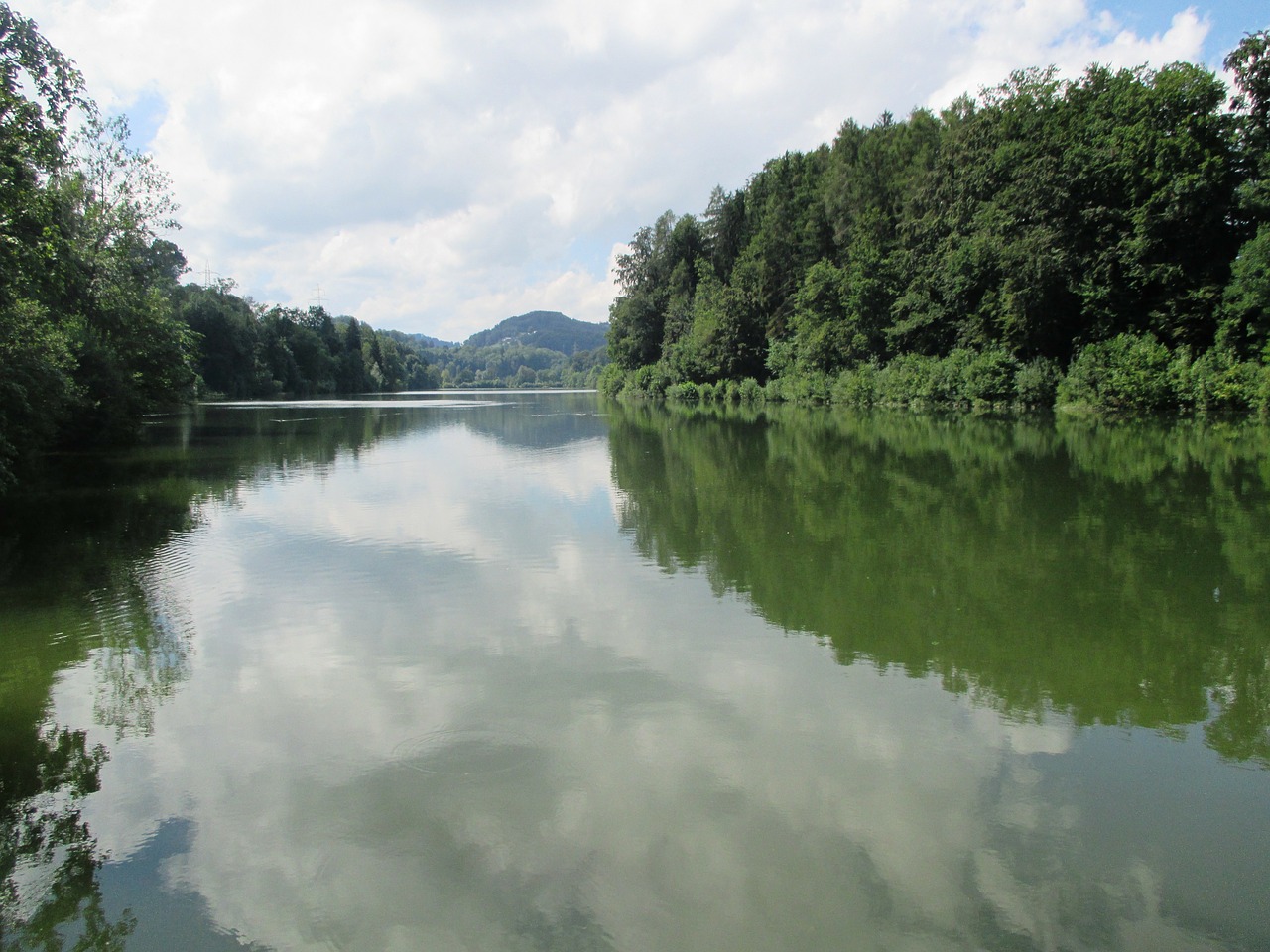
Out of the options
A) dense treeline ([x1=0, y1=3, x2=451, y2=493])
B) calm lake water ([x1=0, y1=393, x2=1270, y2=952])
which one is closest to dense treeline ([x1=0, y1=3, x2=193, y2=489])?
dense treeline ([x1=0, y1=3, x2=451, y2=493])

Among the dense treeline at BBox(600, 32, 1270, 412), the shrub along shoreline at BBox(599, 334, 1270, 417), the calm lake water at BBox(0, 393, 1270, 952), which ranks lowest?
the calm lake water at BBox(0, 393, 1270, 952)

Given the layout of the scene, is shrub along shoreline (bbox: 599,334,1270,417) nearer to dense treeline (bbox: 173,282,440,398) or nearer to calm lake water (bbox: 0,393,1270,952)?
calm lake water (bbox: 0,393,1270,952)

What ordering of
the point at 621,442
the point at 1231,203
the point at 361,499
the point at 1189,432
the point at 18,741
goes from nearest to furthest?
the point at 18,741 < the point at 361,499 < the point at 1189,432 < the point at 621,442 < the point at 1231,203

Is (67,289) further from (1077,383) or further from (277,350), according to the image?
(277,350)

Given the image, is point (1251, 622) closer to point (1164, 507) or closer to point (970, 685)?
point (970, 685)

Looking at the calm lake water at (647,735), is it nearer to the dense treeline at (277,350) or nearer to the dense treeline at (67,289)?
the dense treeline at (67,289)

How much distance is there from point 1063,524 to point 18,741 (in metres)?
10.9

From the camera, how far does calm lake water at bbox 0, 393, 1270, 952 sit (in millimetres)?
3385

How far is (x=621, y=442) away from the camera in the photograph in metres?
26.0

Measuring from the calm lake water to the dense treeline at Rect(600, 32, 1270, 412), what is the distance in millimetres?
24054

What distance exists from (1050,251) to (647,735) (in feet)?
117

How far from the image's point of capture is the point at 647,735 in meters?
4.89

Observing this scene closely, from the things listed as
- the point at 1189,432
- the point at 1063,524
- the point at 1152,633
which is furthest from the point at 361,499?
the point at 1189,432

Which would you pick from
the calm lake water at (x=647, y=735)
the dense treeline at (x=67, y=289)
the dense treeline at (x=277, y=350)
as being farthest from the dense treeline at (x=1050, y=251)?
the dense treeline at (x=277, y=350)
